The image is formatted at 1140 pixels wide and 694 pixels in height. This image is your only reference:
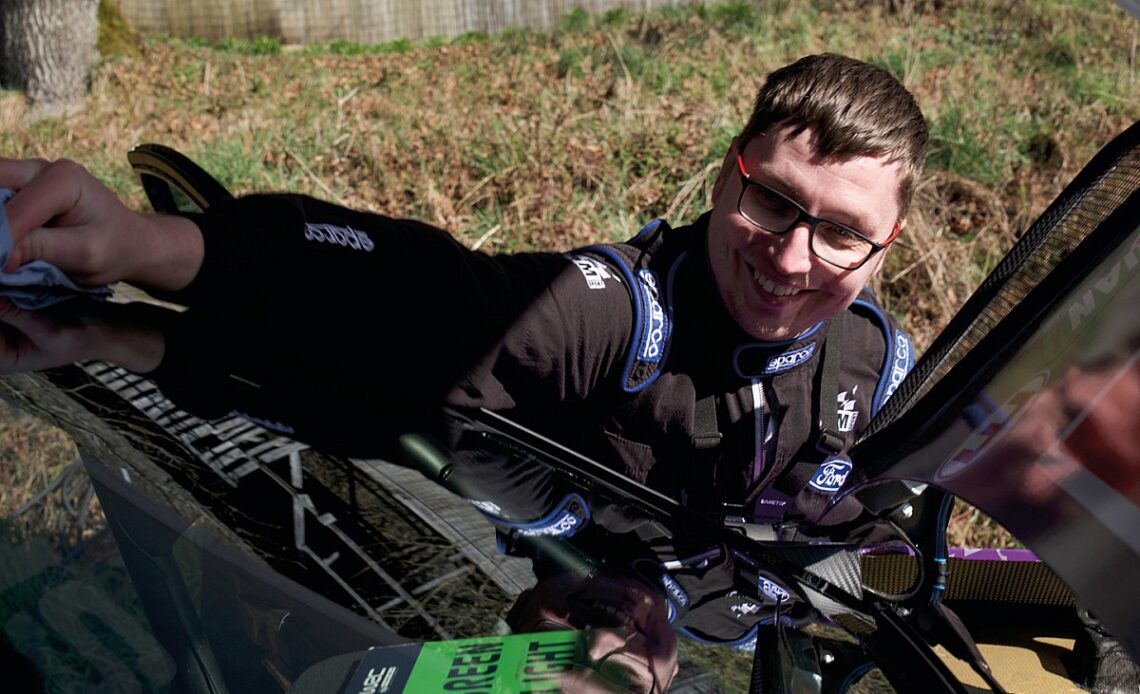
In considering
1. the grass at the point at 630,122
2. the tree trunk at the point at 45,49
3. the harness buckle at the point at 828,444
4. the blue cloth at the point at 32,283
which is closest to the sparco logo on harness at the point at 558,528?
the blue cloth at the point at 32,283

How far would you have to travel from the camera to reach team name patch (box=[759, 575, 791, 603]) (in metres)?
1.57

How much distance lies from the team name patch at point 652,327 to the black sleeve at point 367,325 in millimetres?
42

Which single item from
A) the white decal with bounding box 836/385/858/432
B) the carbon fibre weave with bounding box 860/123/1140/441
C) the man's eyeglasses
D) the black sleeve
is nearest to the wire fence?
the white decal with bounding box 836/385/858/432

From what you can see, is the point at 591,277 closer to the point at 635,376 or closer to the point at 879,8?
the point at 635,376

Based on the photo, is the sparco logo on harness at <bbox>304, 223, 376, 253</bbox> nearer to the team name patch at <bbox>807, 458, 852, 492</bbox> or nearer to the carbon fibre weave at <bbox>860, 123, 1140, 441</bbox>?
the carbon fibre weave at <bbox>860, 123, 1140, 441</bbox>

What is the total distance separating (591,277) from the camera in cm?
215

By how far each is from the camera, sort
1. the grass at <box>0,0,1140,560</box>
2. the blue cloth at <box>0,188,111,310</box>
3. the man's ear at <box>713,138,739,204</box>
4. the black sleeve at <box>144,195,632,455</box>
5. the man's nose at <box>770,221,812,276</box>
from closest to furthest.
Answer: the blue cloth at <box>0,188,111,310</box>
the black sleeve at <box>144,195,632,455</box>
the man's nose at <box>770,221,812,276</box>
the man's ear at <box>713,138,739,204</box>
the grass at <box>0,0,1140,560</box>

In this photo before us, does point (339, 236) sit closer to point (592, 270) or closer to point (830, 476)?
point (592, 270)

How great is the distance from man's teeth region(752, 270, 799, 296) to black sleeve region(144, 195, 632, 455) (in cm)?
27

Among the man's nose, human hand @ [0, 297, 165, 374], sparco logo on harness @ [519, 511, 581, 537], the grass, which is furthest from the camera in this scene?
the grass

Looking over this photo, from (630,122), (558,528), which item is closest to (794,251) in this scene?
(558,528)

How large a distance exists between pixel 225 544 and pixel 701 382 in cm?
123

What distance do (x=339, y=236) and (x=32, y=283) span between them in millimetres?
528

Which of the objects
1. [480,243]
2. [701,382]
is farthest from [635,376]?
[480,243]
